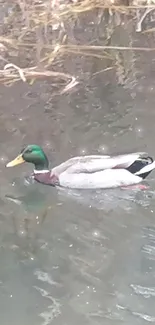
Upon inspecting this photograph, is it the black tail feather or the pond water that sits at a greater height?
the black tail feather

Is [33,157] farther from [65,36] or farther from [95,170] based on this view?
[65,36]

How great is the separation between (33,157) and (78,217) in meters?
0.63

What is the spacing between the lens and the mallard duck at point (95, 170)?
462 cm

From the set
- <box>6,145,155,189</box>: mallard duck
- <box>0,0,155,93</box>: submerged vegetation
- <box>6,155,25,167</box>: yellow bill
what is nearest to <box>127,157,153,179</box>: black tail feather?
<box>6,145,155,189</box>: mallard duck

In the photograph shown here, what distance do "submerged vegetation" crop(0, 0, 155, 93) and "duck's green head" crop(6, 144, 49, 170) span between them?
118 centimetres

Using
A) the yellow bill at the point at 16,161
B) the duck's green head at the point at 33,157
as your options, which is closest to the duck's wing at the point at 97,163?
the duck's green head at the point at 33,157

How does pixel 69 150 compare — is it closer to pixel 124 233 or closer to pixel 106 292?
pixel 124 233

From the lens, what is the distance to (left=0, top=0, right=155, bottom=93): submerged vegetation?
6.16 m

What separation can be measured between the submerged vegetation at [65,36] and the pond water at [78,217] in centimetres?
15

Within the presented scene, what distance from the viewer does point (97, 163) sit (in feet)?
15.2

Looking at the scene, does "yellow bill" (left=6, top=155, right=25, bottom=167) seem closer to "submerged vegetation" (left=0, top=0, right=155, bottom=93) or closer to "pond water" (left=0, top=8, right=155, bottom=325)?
"pond water" (left=0, top=8, right=155, bottom=325)

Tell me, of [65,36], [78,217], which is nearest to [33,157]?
[78,217]

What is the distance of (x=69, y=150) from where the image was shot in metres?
4.99

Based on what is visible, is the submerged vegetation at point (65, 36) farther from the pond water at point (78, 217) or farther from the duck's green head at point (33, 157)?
the duck's green head at point (33, 157)
